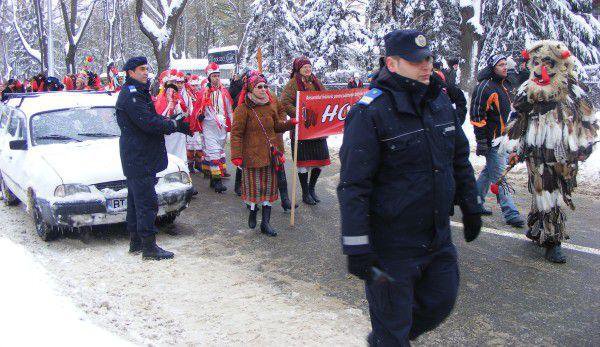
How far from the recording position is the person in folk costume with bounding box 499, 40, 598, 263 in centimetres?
556

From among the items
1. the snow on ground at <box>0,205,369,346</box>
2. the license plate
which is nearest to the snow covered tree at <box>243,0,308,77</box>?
the license plate

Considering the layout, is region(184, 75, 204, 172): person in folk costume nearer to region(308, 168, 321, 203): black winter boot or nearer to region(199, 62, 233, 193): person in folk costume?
region(199, 62, 233, 193): person in folk costume

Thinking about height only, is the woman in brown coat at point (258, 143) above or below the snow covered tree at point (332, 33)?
below

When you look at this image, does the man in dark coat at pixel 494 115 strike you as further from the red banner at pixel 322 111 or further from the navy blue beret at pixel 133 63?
the navy blue beret at pixel 133 63

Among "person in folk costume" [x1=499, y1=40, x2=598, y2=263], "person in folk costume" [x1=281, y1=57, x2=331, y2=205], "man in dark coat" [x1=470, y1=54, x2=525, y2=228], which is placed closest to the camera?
"person in folk costume" [x1=499, y1=40, x2=598, y2=263]

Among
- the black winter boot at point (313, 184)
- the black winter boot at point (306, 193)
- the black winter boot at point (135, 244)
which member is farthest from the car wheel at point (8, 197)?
the black winter boot at point (313, 184)

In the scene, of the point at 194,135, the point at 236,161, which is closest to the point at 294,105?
the point at 236,161

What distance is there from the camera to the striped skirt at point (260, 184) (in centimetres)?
695

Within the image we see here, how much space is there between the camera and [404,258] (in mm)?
2996

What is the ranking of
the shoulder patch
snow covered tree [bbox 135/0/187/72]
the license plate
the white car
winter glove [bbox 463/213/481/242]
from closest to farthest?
1. the shoulder patch
2. winter glove [bbox 463/213/481/242]
3. the white car
4. the license plate
5. snow covered tree [bbox 135/0/187/72]

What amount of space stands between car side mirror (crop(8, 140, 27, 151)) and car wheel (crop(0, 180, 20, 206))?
1641mm

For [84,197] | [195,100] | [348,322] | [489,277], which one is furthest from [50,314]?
[195,100]

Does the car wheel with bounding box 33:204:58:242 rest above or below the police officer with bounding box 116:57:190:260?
below

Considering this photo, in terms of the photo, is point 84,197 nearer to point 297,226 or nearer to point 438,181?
point 297,226
